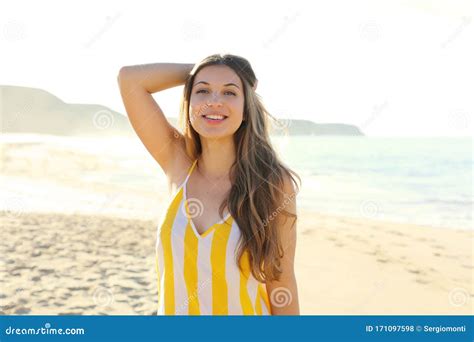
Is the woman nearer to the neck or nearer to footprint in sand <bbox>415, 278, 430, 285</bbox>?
the neck

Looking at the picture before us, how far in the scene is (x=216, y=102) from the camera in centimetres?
218

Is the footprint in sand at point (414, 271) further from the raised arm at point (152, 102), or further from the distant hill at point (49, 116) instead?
the distant hill at point (49, 116)

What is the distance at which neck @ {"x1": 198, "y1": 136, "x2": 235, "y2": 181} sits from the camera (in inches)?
91.7

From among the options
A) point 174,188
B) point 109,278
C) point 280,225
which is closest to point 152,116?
point 174,188

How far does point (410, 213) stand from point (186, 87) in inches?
505

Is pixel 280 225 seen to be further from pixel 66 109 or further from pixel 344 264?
pixel 66 109

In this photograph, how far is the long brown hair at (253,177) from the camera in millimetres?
2088

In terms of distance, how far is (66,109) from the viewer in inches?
3142

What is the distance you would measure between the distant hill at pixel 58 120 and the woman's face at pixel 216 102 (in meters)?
50.0

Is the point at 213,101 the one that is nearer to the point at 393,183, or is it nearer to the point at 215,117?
the point at 215,117
